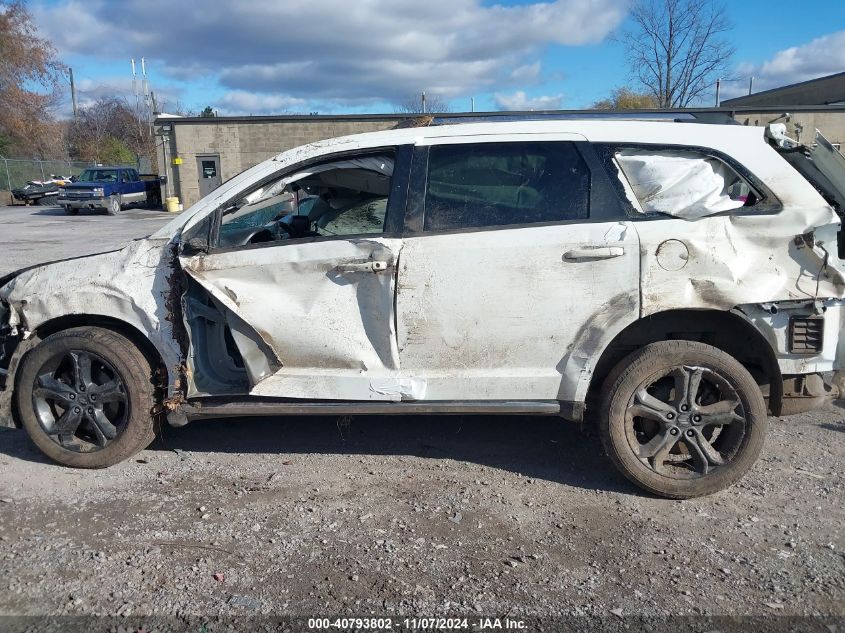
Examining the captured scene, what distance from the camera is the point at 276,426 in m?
4.90

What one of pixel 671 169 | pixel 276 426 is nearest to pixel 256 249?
pixel 276 426

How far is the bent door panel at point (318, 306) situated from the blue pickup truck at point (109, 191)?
2871cm

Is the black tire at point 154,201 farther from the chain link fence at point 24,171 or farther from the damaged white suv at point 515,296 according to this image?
the damaged white suv at point 515,296

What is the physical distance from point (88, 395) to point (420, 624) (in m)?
2.55

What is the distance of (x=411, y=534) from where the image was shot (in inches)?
134

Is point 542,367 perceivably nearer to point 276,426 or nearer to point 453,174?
point 453,174

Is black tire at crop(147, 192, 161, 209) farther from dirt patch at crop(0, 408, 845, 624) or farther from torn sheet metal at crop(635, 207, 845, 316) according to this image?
torn sheet metal at crop(635, 207, 845, 316)

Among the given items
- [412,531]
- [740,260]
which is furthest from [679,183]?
[412,531]

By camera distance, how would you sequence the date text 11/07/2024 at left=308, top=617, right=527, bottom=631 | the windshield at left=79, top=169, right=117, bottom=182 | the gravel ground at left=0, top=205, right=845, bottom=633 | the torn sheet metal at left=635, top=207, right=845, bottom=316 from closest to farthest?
the date text 11/07/2024 at left=308, top=617, right=527, bottom=631, the gravel ground at left=0, top=205, right=845, bottom=633, the torn sheet metal at left=635, top=207, right=845, bottom=316, the windshield at left=79, top=169, right=117, bottom=182

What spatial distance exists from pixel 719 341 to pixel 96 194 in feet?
98.9

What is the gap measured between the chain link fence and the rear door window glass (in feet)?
141

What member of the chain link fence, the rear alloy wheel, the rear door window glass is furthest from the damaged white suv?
the chain link fence

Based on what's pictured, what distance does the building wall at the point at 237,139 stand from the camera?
26141mm

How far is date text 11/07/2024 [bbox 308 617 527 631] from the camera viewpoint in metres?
2.70
